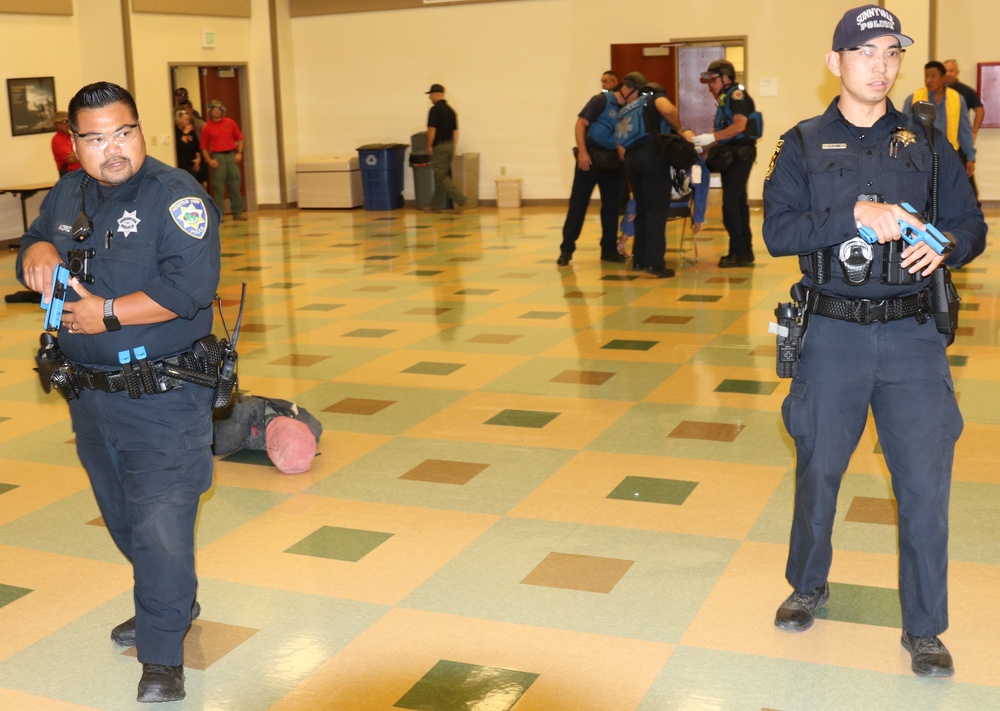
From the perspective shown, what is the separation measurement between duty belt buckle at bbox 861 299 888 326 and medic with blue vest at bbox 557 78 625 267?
664 centimetres

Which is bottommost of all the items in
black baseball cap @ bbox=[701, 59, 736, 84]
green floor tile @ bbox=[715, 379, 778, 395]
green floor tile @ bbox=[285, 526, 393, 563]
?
green floor tile @ bbox=[285, 526, 393, 563]

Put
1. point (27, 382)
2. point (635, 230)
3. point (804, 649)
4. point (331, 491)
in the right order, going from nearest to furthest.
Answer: point (804, 649) → point (331, 491) → point (27, 382) → point (635, 230)

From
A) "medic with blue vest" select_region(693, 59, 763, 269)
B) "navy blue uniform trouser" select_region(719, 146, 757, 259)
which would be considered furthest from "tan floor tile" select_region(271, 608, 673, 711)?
"navy blue uniform trouser" select_region(719, 146, 757, 259)

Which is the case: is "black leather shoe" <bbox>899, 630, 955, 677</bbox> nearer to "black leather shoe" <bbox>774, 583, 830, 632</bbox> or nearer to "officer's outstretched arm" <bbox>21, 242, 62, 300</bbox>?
"black leather shoe" <bbox>774, 583, 830, 632</bbox>

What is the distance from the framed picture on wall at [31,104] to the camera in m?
12.8

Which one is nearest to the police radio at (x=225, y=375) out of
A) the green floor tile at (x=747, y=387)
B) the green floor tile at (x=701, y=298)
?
the green floor tile at (x=747, y=387)

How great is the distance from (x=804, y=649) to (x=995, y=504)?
1362 mm

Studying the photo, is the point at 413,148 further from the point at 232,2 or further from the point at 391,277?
the point at 391,277

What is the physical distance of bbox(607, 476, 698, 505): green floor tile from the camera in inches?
162

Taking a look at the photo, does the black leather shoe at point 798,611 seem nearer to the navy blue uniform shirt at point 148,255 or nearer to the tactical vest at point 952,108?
the navy blue uniform shirt at point 148,255

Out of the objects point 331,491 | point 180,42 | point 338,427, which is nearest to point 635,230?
point 338,427

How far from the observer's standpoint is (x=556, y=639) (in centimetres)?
305

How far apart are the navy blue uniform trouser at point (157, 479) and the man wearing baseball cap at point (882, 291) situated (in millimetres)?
1469

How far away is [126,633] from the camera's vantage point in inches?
122
